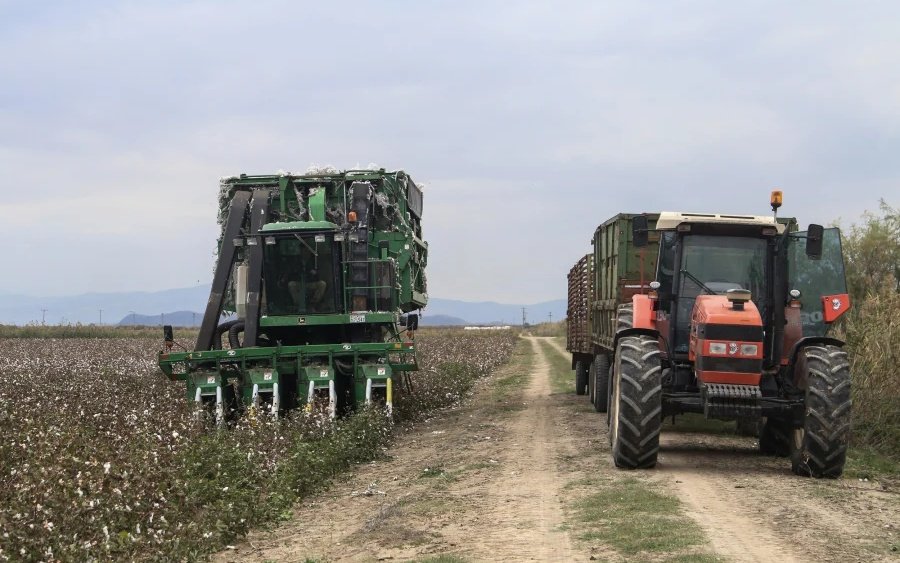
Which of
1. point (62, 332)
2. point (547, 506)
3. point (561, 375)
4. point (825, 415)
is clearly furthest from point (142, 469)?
point (62, 332)

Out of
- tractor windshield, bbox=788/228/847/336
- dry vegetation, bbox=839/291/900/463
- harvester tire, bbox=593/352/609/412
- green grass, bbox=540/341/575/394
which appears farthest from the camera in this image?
green grass, bbox=540/341/575/394

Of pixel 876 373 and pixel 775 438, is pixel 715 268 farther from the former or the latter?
pixel 876 373

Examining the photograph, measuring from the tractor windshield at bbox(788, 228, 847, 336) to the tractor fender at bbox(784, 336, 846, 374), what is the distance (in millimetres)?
3131

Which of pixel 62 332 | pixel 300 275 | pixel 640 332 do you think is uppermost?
pixel 300 275

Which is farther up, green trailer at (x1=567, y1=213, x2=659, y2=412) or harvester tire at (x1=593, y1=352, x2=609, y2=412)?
green trailer at (x1=567, y1=213, x2=659, y2=412)

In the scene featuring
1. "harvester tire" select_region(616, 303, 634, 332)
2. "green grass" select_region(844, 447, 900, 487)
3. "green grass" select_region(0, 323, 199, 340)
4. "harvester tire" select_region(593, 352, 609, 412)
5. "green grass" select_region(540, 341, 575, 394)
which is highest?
"harvester tire" select_region(616, 303, 634, 332)

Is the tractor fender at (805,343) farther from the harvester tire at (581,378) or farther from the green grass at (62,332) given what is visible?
the green grass at (62,332)

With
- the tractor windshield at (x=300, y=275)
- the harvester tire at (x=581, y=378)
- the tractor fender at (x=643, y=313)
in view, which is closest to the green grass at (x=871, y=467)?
the tractor fender at (x=643, y=313)

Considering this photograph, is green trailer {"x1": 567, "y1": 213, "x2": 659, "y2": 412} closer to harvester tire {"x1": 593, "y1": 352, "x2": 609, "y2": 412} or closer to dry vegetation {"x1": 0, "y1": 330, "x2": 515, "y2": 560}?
harvester tire {"x1": 593, "y1": 352, "x2": 609, "y2": 412}

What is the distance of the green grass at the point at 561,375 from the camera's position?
1052 inches

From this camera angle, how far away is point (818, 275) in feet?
50.5

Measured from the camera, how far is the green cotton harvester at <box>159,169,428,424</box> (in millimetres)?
16031

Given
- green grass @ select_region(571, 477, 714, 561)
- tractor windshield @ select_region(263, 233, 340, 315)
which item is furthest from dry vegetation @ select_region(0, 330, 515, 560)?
green grass @ select_region(571, 477, 714, 561)

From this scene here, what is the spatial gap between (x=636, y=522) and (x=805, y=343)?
13.7ft
